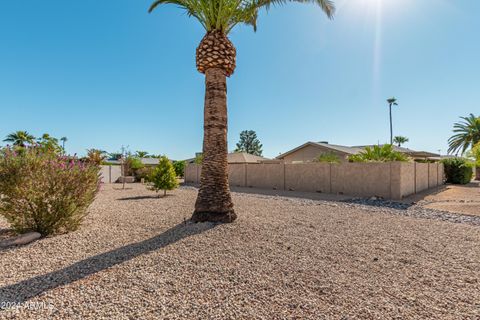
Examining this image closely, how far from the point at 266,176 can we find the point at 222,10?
43.6 feet

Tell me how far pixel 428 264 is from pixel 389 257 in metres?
0.55

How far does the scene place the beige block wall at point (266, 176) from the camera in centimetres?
1822

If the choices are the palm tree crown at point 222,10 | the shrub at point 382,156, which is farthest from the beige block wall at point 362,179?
the palm tree crown at point 222,10

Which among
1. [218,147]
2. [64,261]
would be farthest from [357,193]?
[64,261]

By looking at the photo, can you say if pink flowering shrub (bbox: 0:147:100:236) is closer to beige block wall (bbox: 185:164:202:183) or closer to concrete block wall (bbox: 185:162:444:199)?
concrete block wall (bbox: 185:162:444:199)

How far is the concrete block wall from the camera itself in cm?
1345

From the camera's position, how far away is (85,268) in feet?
13.5

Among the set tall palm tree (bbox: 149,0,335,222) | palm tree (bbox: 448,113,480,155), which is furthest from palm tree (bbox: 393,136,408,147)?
tall palm tree (bbox: 149,0,335,222)

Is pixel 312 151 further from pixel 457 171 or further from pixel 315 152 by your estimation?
pixel 457 171

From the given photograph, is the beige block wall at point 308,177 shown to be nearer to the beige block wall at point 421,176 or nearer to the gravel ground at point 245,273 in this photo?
the beige block wall at point 421,176

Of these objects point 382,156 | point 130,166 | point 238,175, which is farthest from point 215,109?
point 130,166

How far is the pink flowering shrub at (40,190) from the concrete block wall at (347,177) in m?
12.9

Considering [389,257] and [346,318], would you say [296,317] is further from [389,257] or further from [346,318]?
[389,257]

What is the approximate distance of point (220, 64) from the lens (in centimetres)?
704
